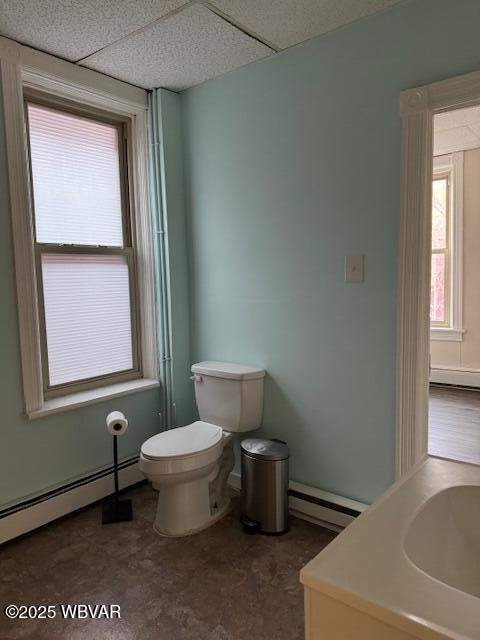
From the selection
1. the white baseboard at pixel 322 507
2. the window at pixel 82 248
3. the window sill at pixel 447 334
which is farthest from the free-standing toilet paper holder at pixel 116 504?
the window sill at pixel 447 334

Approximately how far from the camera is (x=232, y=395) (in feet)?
8.06

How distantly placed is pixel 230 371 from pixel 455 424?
2.18 metres

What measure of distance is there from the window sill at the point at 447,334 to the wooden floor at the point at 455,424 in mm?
521

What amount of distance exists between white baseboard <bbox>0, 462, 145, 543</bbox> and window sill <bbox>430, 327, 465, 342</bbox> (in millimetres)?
3536

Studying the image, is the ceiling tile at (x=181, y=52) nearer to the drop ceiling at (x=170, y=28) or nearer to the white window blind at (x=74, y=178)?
the drop ceiling at (x=170, y=28)

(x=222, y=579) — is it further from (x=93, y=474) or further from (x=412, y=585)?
(x=412, y=585)

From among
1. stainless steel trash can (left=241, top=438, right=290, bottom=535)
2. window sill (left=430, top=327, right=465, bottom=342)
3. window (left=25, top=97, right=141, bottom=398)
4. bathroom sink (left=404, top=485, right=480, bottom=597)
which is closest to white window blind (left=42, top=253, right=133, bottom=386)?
window (left=25, top=97, right=141, bottom=398)

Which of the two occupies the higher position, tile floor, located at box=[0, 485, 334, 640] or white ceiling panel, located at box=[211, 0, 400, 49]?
white ceiling panel, located at box=[211, 0, 400, 49]

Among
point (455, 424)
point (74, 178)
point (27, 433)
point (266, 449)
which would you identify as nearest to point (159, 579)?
point (266, 449)

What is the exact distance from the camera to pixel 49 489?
235 centimetres

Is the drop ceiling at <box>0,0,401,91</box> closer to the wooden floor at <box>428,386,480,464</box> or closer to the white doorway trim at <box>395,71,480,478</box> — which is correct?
the white doorway trim at <box>395,71,480,478</box>

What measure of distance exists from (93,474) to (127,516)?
32cm

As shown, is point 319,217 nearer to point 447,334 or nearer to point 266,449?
point 266,449

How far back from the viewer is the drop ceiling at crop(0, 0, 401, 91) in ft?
6.09
